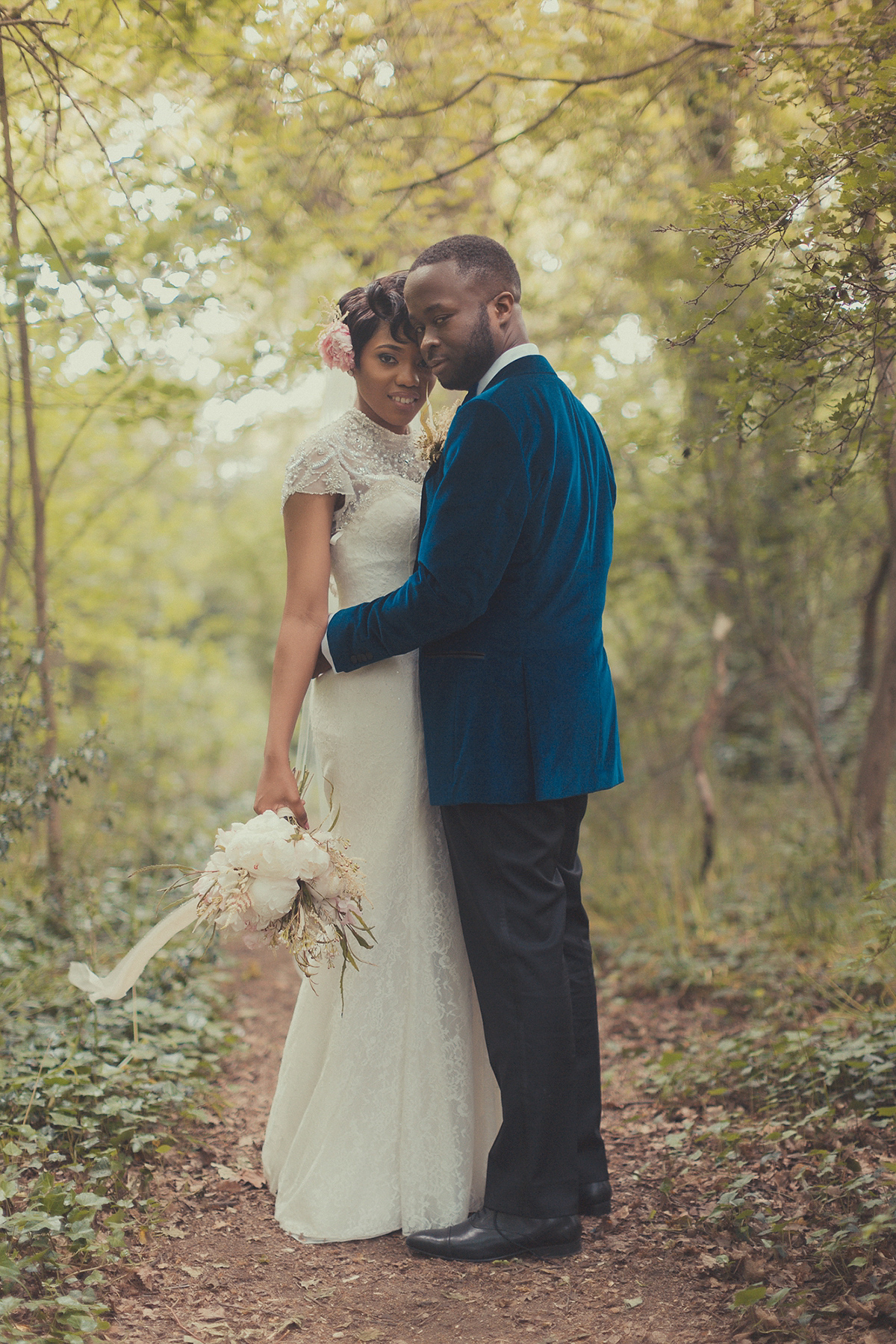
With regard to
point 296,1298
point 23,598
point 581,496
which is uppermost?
point 23,598

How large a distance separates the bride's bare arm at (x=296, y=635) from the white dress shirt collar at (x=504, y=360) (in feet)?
1.56

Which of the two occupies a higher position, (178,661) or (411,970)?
(178,661)

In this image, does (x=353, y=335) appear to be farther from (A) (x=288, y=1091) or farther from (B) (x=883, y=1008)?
(B) (x=883, y=1008)

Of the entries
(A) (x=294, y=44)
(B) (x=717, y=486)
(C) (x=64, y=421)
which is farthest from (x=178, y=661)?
(A) (x=294, y=44)

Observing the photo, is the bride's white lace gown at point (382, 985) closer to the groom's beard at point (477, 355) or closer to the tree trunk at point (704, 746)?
the groom's beard at point (477, 355)

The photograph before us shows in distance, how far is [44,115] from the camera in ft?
9.52

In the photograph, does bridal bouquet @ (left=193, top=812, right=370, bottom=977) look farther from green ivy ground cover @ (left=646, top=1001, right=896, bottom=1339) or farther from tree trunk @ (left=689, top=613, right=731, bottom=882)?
tree trunk @ (left=689, top=613, right=731, bottom=882)

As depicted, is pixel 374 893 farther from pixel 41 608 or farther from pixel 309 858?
pixel 41 608

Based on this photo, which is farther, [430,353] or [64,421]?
[64,421]

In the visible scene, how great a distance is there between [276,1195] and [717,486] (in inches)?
170

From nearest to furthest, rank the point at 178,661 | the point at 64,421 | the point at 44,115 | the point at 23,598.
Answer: the point at 44,115 → the point at 23,598 → the point at 64,421 → the point at 178,661

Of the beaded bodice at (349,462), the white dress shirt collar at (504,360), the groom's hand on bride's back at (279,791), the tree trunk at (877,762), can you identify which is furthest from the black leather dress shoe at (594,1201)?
the tree trunk at (877,762)

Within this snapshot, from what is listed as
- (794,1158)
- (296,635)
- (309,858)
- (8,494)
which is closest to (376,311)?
(296,635)

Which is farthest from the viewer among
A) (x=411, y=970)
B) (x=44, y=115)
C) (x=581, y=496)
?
(x=44, y=115)
